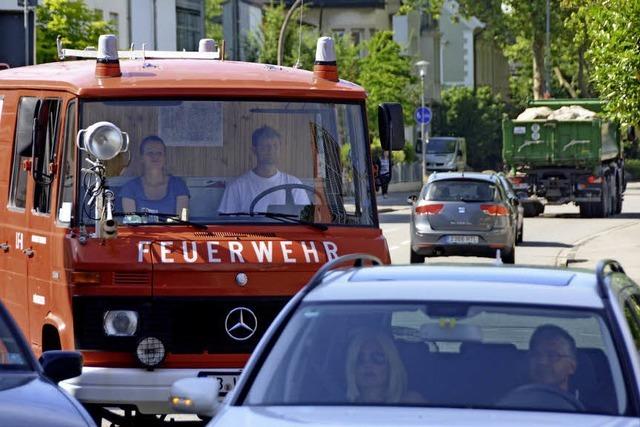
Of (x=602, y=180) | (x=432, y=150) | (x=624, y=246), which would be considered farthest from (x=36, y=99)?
(x=432, y=150)

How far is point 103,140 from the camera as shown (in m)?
10.5

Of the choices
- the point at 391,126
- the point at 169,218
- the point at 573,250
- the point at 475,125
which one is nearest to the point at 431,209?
the point at 573,250

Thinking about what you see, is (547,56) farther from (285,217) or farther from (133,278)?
(133,278)

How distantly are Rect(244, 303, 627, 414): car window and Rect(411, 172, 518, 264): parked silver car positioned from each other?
71.3ft

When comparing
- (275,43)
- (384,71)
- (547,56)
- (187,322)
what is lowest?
(187,322)

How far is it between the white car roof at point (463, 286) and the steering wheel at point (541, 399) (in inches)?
13.6

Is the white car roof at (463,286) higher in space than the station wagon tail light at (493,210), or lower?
higher

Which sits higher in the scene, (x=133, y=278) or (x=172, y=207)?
(x=172, y=207)

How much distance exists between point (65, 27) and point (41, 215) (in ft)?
97.1

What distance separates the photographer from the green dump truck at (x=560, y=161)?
45312 millimetres

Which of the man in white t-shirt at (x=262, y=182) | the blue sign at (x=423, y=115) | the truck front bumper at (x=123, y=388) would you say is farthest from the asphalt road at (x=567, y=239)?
the truck front bumper at (x=123, y=388)

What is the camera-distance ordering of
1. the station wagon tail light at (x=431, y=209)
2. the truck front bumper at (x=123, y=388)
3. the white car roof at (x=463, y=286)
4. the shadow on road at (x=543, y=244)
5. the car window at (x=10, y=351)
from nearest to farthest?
the white car roof at (x=463, y=286)
the car window at (x=10, y=351)
the truck front bumper at (x=123, y=388)
the station wagon tail light at (x=431, y=209)
the shadow on road at (x=543, y=244)

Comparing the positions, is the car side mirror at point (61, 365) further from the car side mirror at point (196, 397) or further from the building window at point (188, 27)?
the building window at point (188, 27)

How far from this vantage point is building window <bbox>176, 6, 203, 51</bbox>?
60.3 metres
